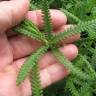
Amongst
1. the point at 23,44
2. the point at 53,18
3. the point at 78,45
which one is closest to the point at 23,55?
the point at 23,44

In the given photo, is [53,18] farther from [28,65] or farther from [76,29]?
[28,65]

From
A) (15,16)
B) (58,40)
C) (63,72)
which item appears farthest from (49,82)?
(15,16)

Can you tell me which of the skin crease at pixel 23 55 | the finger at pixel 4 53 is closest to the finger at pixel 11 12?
the skin crease at pixel 23 55

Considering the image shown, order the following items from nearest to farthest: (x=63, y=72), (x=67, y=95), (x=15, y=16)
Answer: (x=15, y=16) < (x=63, y=72) < (x=67, y=95)

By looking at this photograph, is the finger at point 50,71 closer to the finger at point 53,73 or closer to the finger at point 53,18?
the finger at point 53,73

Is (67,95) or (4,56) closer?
(4,56)

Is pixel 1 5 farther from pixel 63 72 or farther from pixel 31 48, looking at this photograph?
pixel 63 72
